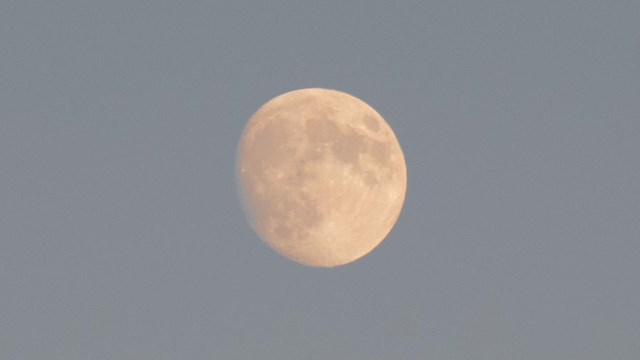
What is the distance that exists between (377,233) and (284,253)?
159 inches

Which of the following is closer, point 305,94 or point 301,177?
point 301,177

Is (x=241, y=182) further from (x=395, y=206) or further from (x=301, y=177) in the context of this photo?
(x=395, y=206)

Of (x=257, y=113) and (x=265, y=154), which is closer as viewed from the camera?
(x=265, y=154)

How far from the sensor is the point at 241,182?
44.5 m

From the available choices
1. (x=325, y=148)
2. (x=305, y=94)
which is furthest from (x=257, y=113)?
(x=325, y=148)

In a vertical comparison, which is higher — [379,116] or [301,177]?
[379,116]

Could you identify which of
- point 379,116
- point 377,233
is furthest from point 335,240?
point 379,116

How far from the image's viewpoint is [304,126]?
43750 mm

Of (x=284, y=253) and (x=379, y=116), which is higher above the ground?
(x=379, y=116)

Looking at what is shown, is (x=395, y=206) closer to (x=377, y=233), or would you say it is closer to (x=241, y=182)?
(x=377, y=233)

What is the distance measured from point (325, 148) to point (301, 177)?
1.50 m

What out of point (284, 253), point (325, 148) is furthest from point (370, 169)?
point (284, 253)

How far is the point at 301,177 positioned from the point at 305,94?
4.98 meters

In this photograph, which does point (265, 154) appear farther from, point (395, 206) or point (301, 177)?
point (395, 206)
